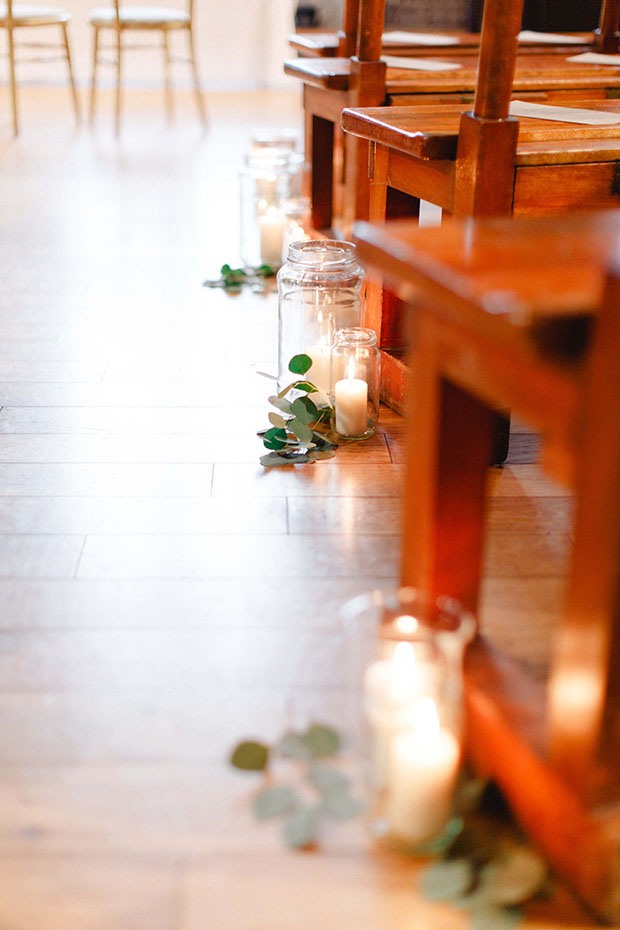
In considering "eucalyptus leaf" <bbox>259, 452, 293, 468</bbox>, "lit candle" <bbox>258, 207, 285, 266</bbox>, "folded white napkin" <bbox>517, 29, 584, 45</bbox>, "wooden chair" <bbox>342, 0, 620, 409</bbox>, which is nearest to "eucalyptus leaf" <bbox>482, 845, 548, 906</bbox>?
"eucalyptus leaf" <bbox>259, 452, 293, 468</bbox>

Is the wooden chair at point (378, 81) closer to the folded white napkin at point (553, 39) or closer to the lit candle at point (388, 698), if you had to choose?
the folded white napkin at point (553, 39)

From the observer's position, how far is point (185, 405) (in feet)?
6.81

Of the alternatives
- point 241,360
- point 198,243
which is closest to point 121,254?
point 198,243

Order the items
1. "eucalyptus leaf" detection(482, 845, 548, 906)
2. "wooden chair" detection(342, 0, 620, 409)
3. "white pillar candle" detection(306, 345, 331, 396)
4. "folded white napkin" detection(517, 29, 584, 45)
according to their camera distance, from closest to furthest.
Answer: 1. "eucalyptus leaf" detection(482, 845, 548, 906)
2. "wooden chair" detection(342, 0, 620, 409)
3. "white pillar candle" detection(306, 345, 331, 396)
4. "folded white napkin" detection(517, 29, 584, 45)

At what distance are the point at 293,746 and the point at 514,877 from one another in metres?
0.27

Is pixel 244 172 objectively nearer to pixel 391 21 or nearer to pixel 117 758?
pixel 391 21

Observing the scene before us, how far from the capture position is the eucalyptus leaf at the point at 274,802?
1.03 m

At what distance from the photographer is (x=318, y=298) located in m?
2.10

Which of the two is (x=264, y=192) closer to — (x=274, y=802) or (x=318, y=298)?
(x=318, y=298)

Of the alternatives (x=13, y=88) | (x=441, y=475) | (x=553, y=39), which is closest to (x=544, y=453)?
(x=441, y=475)

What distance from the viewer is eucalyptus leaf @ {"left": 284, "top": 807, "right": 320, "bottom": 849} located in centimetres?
100

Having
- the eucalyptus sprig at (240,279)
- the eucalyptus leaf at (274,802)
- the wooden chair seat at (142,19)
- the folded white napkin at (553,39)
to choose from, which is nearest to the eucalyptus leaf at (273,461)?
the eucalyptus leaf at (274,802)

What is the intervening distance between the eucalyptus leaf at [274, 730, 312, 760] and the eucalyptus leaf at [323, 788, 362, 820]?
66mm

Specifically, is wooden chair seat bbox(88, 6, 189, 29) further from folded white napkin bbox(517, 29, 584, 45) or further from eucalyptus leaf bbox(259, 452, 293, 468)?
eucalyptus leaf bbox(259, 452, 293, 468)
